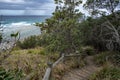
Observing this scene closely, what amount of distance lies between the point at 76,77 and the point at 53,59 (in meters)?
3.05

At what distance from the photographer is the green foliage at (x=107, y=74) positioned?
9.98m

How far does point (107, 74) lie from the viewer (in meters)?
10.3

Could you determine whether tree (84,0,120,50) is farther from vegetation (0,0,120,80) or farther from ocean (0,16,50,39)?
ocean (0,16,50,39)

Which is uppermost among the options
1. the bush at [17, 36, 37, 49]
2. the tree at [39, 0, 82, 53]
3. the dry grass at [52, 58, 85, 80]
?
the tree at [39, 0, 82, 53]

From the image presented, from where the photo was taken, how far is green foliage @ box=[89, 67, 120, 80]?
32.8 feet

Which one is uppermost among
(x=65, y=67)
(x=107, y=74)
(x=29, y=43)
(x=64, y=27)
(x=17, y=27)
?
(x=64, y=27)

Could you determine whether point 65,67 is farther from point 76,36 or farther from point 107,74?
point 76,36

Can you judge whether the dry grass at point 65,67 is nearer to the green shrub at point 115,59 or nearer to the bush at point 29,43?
the green shrub at point 115,59

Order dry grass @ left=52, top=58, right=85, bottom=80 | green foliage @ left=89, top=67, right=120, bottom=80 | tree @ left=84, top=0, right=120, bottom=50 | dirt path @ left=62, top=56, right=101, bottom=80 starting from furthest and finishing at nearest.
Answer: tree @ left=84, top=0, right=120, bottom=50 → dirt path @ left=62, top=56, right=101, bottom=80 → green foliage @ left=89, top=67, right=120, bottom=80 → dry grass @ left=52, top=58, right=85, bottom=80

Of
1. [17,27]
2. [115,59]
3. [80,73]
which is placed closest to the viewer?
[80,73]

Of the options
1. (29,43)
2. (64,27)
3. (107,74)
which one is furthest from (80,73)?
(29,43)

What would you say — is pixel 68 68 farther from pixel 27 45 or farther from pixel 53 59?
pixel 27 45

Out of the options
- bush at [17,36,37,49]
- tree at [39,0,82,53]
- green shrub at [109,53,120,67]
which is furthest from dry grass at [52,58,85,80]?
bush at [17,36,37,49]

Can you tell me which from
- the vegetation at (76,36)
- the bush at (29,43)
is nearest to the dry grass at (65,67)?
the vegetation at (76,36)
